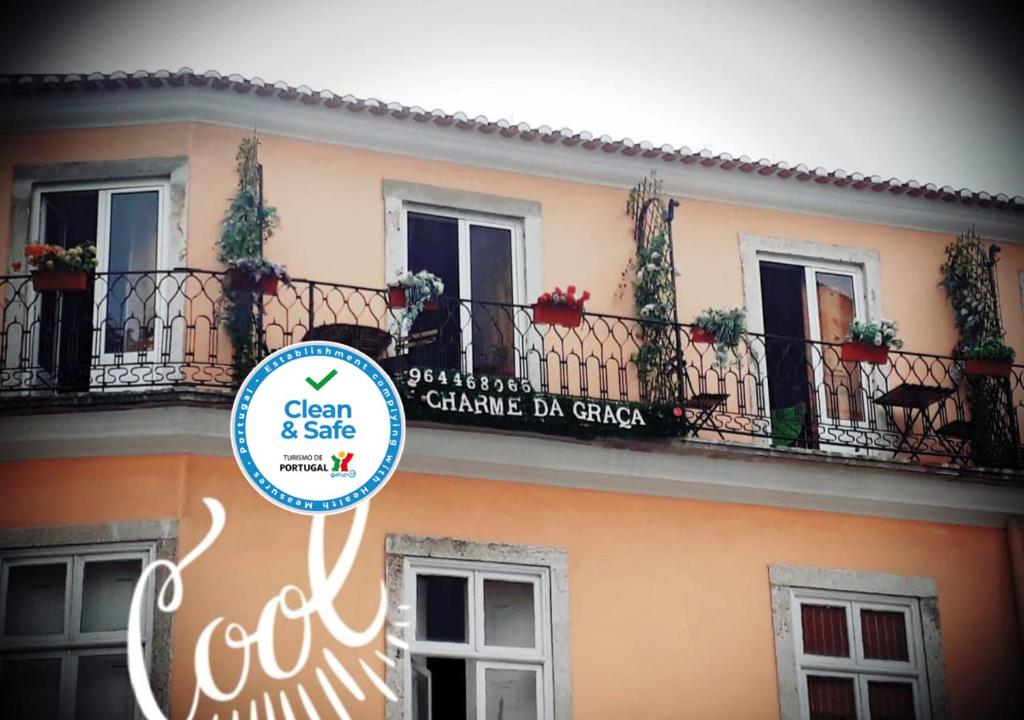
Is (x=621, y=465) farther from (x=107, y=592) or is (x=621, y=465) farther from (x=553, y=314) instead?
(x=107, y=592)

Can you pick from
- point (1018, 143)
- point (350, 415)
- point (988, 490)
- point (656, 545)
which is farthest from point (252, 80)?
point (1018, 143)

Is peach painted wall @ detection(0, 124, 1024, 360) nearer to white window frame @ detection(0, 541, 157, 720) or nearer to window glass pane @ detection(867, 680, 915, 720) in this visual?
white window frame @ detection(0, 541, 157, 720)

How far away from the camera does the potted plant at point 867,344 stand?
13.4 metres

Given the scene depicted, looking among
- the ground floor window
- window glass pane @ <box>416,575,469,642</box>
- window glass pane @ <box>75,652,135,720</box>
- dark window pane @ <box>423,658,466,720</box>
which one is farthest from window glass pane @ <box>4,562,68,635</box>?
dark window pane @ <box>423,658,466,720</box>

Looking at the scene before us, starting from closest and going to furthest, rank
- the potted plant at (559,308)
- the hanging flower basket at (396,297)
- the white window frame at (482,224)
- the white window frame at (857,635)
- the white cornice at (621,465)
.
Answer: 1. the white cornice at (621,465)
2. the hanging flower basket at (396,297)
3. the white window frame at (857,635)
4. the potted plant at (559,308)
5. the white window frame at (482,224)

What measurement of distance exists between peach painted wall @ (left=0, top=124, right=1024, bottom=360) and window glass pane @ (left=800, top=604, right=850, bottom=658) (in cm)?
Result: 266

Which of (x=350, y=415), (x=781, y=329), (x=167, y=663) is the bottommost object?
(x=167, y=663)

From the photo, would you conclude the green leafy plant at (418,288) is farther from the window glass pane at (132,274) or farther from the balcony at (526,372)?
the window glass pane at (132,274)

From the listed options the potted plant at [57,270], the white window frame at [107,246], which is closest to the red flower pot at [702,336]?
the white window frame at [107,246]

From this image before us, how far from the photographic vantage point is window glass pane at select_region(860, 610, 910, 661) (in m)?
12.9

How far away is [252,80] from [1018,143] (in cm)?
824

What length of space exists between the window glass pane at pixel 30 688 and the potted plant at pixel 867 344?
672 centimetres

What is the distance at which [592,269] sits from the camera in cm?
1356

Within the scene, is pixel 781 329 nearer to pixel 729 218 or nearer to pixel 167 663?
pixel 729 218
